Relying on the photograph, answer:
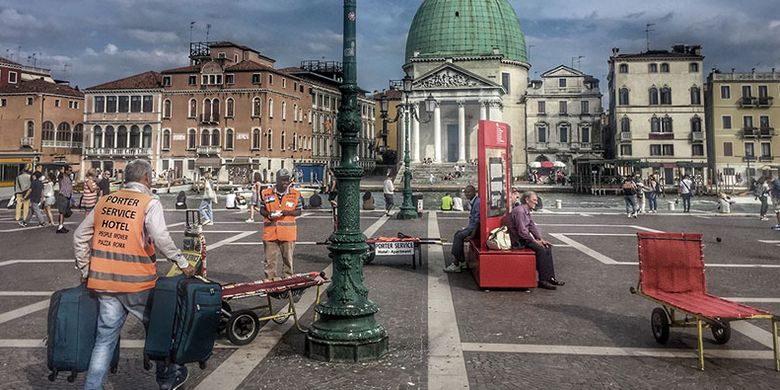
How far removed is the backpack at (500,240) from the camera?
8.11 m

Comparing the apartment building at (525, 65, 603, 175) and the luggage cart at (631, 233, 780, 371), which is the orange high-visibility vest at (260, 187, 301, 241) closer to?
the luggage cart at (631, 233, 780, 371)

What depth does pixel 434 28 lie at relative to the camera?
215 feet

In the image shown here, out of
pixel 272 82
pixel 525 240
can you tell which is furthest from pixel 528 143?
pixel 525 240

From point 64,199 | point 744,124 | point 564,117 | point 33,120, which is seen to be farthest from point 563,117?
point 33,120

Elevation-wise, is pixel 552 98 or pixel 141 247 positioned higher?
pixel 552 98

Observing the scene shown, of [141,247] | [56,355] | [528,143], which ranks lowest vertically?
[56,355]

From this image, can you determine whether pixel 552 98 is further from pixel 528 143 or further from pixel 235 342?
pixel 235 342

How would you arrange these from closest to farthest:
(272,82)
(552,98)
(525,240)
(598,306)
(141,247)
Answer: (141,247), (598,306), (525,240), (272,82), (552,98)

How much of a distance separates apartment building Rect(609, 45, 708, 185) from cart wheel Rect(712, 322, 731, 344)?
59.0 metres

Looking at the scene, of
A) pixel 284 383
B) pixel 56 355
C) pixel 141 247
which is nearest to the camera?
pixel 56 355

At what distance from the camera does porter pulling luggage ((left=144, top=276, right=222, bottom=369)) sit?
363 centimetres

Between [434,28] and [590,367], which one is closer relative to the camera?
[590,367]

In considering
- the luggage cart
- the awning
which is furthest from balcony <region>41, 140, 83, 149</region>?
the luggage cart

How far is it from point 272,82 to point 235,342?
5510cm
